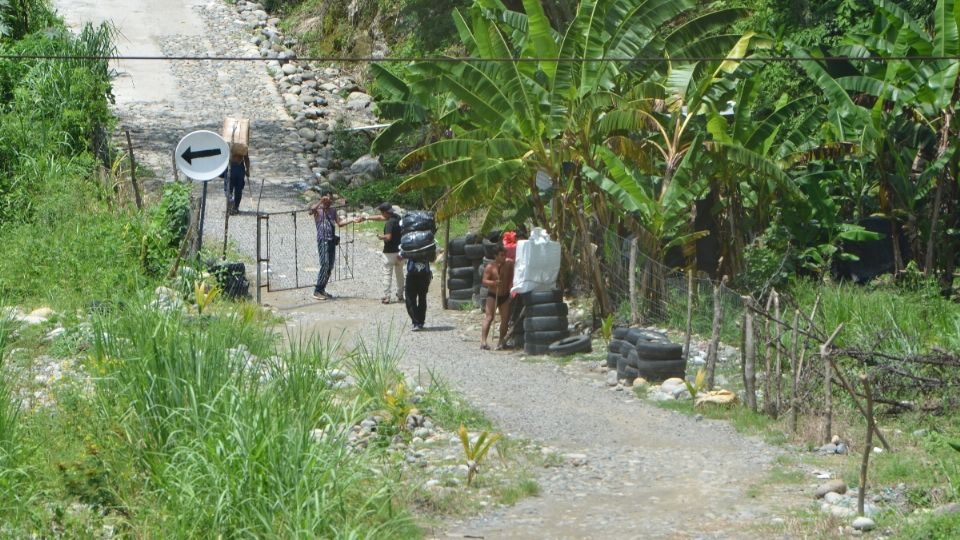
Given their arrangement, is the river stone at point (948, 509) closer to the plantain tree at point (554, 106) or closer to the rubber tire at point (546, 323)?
the rubber tire at point (546, 323)

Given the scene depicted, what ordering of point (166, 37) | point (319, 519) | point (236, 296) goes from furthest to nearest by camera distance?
point (166, 37), point (236, 296), point (319, 519)

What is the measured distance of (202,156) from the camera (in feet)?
56.7

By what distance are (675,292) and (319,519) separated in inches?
347

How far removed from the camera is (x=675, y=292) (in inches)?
656

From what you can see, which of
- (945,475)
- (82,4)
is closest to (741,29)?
(945,475)

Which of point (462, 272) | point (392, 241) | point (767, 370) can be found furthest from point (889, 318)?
point (392, 241)

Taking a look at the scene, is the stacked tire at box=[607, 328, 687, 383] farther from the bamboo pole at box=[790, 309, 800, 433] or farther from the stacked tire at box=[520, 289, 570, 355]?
the bamboo pole at box=[790, 309, 800, 433]

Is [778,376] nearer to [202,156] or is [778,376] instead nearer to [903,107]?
[903,107]

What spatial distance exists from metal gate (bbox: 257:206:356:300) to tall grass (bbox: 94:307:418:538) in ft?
25.5

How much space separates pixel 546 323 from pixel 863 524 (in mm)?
7260

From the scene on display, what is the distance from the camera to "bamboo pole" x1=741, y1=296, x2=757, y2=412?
13.3 metres

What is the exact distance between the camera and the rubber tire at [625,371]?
15023 mm

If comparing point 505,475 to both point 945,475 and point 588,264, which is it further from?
point 588,264

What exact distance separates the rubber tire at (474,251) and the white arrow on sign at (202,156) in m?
3.87
